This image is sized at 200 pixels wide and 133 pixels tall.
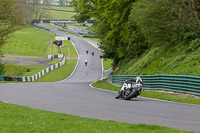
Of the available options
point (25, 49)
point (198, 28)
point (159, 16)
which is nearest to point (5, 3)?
point (159, 16)

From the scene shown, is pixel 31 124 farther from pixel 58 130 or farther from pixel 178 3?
pixel 178 3

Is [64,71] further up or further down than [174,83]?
further down

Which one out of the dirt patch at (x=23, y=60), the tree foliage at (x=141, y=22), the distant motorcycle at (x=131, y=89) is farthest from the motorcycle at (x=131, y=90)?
the dirt patch at (x=23, y=60)

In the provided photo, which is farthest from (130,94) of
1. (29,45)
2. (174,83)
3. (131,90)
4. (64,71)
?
(29,45)

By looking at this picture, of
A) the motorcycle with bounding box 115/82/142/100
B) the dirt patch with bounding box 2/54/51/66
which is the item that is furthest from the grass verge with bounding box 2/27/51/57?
the motorcycle with bounding box 115/82/142/100

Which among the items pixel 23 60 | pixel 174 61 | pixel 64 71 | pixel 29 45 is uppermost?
pixel 29 45

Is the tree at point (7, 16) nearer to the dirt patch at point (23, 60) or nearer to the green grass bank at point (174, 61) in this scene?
the green grass bank at point (174, 61)

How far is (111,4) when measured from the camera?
35.9m

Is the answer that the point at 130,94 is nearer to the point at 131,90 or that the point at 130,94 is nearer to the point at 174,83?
the point at 131,90

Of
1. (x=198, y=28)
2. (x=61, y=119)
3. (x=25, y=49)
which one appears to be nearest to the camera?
(x=61, y=119)

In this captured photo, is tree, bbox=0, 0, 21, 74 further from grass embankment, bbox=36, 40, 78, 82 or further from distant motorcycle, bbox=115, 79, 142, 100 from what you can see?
distant motorcycle, bbox=115, 79, 142, 100

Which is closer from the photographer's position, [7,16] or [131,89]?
[131,89]

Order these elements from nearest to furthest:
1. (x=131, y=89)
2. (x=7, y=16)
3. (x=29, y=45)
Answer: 1. (x=131, y=89)
2. (x=7, y=16)
3. (x=29, y=45)

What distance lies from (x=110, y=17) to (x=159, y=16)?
956 cm
